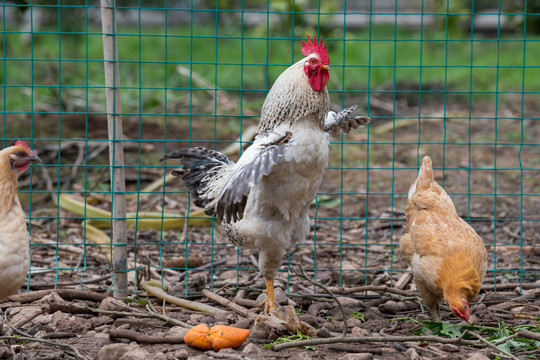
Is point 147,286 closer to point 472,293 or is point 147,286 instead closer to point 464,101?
point 472,293

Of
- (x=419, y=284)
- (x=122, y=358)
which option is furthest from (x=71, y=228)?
(x=419, y=284)

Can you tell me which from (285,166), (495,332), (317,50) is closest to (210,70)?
(317,50)

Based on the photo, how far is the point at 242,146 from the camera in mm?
7379

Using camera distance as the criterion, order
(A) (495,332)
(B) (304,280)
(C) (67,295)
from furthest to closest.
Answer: (B) (304,280), (C) (67,295), (A) (495,332)

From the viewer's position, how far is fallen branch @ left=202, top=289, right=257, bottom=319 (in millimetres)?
4555

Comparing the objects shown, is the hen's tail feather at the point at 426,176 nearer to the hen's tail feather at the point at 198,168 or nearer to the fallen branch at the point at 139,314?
the hen's tail feather at the point at 198,168

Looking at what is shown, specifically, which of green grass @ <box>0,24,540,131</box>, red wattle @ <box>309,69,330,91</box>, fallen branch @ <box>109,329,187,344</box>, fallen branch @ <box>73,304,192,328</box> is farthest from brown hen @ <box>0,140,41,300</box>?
green grass @ <box>0,24,540,131</box>

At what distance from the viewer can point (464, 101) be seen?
1155 cm

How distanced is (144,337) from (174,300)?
0.89 m

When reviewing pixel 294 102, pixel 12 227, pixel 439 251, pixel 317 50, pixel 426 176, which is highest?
pixel 317 50

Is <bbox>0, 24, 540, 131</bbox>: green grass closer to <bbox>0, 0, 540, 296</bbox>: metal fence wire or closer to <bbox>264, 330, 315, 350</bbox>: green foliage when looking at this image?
<bbox>0, 0, 540, 296</bbox>: metal fence wire

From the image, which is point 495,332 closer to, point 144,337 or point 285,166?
point 285,166

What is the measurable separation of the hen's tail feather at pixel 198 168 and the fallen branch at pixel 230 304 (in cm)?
70

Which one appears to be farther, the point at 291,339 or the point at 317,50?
the point at 317,50
